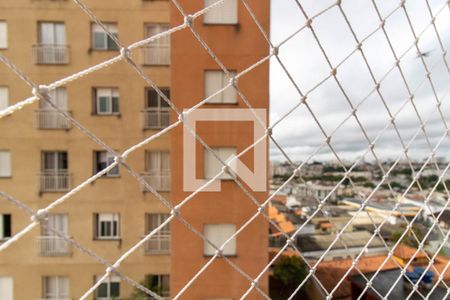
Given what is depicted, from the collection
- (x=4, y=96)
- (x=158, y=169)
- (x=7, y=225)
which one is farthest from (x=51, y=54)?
(x=7, y=225)

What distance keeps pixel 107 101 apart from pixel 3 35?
2.72 ft

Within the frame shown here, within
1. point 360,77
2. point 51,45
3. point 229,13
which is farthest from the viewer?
point 51,45

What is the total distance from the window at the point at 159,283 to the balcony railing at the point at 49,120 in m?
1.25

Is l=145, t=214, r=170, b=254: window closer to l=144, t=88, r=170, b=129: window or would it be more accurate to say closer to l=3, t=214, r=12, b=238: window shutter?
l=144, t=88, r=170, b=129: window

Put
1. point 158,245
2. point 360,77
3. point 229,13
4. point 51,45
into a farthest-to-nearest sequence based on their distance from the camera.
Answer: point 158,245 → point 51,45 → point 229,13 → point 360,77

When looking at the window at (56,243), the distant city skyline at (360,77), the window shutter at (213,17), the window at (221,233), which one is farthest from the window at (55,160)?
the distant city skyline at (360,77)

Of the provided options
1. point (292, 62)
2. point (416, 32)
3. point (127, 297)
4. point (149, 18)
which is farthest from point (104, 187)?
point (416, 32)

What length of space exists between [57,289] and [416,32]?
2581mm

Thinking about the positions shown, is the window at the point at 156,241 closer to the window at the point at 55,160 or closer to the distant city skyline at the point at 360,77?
the window at the point at 55,160

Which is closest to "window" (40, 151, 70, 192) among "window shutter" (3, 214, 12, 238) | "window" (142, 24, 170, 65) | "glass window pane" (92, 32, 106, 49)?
"window shutter" (3, 214, 12, 238)

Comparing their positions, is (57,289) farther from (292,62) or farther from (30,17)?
(292,62)

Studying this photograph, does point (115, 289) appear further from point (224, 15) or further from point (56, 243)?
point (224, 15)

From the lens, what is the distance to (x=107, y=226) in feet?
6.51

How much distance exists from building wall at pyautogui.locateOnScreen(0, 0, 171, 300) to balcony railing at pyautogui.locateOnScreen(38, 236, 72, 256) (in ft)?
0.13
